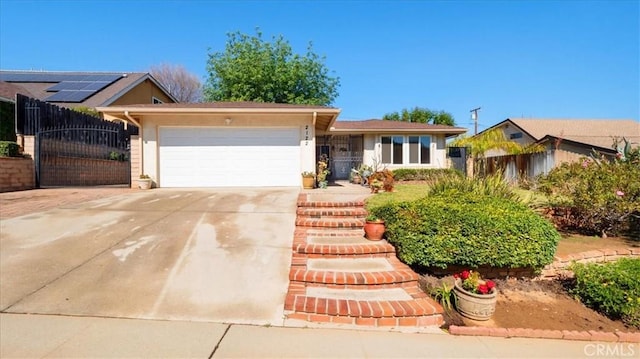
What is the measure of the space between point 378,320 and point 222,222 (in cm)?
365

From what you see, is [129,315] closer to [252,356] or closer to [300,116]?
[252,356]

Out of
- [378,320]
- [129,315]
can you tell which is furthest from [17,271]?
[378,320]

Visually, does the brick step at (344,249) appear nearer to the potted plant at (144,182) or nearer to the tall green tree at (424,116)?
the potted plant at (144,182)

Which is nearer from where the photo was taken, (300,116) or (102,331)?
(102,331)

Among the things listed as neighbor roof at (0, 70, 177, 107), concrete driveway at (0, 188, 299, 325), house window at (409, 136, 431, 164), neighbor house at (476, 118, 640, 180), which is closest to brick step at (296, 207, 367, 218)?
concrete driveway at (0, 188, 299, 325)

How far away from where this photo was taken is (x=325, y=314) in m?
3.32

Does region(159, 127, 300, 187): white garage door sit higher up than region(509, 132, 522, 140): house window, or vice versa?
region(509, 132, 522, 140): house window

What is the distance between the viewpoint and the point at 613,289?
3947 mm

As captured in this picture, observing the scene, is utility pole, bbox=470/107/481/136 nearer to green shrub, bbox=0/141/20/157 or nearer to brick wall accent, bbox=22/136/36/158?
brick wall accent, bbox=22/136/36/158

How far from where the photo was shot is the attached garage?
10.6 meters

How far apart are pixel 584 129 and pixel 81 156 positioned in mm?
29044

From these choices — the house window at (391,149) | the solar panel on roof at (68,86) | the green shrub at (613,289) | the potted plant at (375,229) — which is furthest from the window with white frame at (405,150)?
the solar panel on roof at (68,86)

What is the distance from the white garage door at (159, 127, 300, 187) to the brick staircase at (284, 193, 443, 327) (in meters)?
5.49

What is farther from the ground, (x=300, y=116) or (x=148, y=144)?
(x=300, y=116)
